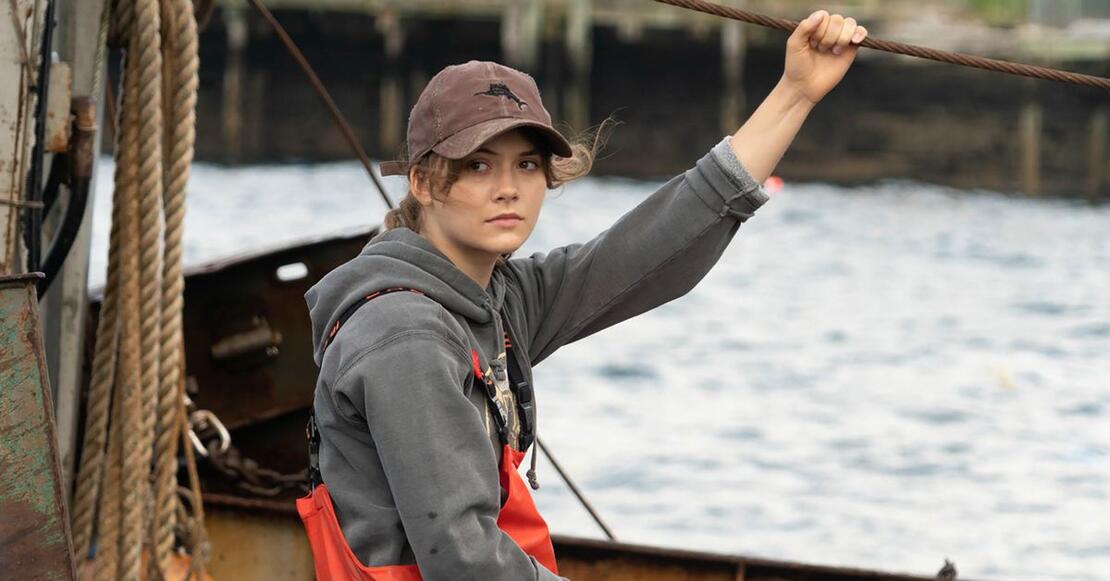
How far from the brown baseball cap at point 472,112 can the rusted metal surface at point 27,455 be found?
682 millimetres

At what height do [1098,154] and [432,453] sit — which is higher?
[1098,154]

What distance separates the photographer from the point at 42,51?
3.40m

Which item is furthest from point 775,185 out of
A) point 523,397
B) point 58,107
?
point 523,397

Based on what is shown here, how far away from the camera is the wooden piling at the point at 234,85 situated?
27.4 metres

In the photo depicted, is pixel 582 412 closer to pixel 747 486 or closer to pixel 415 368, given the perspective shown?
pixel 747 486

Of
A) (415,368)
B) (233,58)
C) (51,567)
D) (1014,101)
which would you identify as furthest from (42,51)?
(1014,101)

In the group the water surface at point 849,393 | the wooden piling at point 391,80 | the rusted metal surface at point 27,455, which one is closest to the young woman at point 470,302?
the rusted metal surface at point 27,455

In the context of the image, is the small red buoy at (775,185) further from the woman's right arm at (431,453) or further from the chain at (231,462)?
the woman's right arm at (431,453)

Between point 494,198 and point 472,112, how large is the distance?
0.43 feet

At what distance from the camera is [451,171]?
2.24 meters

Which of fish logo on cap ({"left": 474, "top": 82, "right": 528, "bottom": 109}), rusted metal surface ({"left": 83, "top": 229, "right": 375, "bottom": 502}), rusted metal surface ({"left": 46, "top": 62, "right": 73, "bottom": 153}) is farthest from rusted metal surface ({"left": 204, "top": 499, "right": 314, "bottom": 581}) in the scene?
fish logo on cap ({"left": 474, "top": 82, "right": 528, "bottom": 109})

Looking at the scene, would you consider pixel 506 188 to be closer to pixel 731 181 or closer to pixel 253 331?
pixel 731 181

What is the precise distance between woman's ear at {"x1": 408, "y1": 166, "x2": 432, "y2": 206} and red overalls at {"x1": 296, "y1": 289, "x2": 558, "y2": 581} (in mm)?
157

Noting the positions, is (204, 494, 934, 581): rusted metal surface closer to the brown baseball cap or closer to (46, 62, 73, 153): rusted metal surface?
(46, 62, 73, 153): rusted metal surface
